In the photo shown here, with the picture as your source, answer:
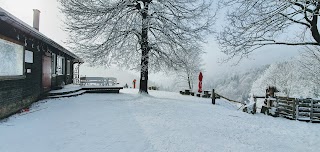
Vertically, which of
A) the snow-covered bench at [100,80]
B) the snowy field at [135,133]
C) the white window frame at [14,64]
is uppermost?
the white window frame at [14,64]

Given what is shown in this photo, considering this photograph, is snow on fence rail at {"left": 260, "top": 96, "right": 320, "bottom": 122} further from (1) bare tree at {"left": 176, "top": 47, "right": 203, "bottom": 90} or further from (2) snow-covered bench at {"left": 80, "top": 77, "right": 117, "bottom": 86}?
(2) snow-covered bench at {"left": 80, "top": 77, "right": 117, "bottom": 86}

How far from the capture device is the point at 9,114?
31.3 feet

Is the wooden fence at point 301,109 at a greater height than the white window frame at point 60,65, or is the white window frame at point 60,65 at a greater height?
the white window frame at point 60,65

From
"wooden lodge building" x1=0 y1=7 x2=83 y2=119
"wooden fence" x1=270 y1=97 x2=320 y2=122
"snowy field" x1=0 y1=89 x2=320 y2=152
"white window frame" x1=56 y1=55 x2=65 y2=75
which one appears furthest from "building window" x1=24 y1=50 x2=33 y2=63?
"wooden fence" x1=270 y1=97 x2=320 y2=122

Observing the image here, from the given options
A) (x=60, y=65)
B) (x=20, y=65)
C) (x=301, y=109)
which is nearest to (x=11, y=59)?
(x=20, y=65)

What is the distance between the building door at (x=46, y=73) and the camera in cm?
1421

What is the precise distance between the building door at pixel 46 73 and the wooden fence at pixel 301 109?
13991mm

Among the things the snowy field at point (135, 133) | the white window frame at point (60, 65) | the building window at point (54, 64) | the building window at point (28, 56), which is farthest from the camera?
the white window frame at point (60, 65)

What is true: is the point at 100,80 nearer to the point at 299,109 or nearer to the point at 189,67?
the point at 189,67

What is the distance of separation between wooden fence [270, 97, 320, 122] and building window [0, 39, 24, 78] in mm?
13710

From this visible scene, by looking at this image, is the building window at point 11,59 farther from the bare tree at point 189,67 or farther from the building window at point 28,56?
the bare tree at point 189,67

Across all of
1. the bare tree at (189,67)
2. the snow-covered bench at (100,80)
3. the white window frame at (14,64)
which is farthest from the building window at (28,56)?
the snow-covered bench at (100,80)

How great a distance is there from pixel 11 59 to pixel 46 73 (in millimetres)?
5388

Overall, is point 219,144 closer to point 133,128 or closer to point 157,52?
point 133,128
